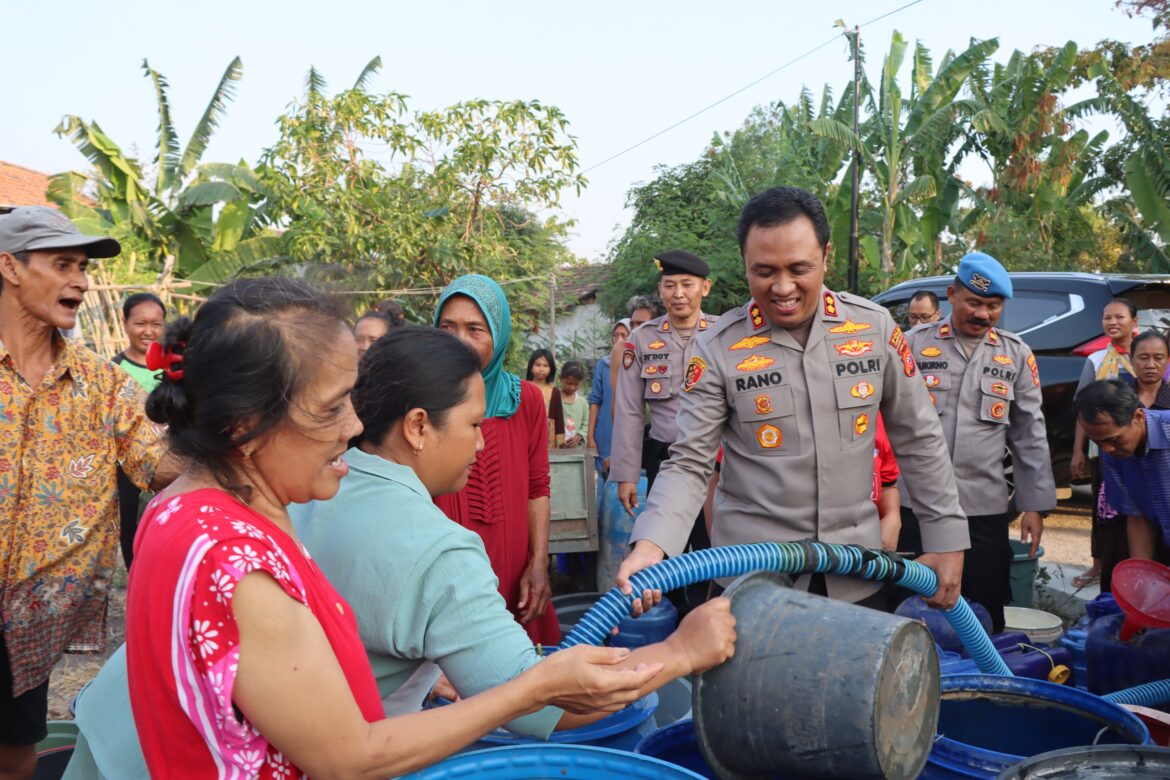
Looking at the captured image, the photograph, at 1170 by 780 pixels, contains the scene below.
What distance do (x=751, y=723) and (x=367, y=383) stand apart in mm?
985

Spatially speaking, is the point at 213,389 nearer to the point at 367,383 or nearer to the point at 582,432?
the point at 367,383

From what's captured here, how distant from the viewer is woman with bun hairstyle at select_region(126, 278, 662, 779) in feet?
3.86

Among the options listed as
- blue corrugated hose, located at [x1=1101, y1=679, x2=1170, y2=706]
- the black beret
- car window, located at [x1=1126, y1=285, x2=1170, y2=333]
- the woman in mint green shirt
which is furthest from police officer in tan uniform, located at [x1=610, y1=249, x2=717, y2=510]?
car window, located at [x1=1126, y1=285, x2=1170, y2=333]

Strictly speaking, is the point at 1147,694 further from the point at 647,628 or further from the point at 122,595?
the point at 122,595

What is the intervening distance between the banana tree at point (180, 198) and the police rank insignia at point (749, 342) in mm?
13327

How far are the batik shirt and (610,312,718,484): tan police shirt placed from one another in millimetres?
2720

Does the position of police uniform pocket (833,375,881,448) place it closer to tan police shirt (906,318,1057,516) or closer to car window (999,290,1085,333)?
tan police shirt (906,318,1057,516)

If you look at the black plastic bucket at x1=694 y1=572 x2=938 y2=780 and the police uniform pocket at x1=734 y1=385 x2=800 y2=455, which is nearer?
the black plastic bucket at x1=694 y1=572 x2=938 y2=780

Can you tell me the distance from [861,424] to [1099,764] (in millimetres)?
1071

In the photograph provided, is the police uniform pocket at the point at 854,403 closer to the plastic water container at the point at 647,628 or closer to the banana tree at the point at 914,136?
the plastic water container at the point at 647,628

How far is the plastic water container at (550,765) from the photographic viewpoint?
5.16ft

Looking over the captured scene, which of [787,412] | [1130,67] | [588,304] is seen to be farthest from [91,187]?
[1130,67]

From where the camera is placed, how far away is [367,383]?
1912mm

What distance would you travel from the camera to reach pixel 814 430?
2615mm
